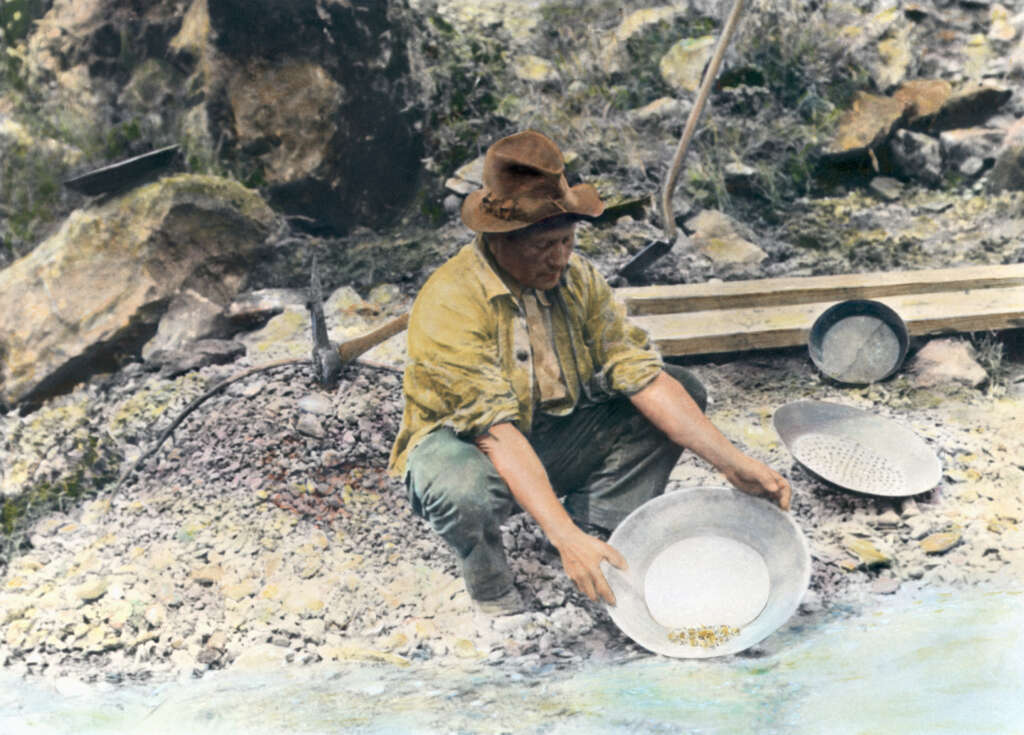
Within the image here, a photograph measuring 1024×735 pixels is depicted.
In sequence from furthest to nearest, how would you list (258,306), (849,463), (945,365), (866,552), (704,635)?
(258,306), (945,365), (849,463), (866,552), (704,635)

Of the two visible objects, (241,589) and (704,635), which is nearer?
(704,635)

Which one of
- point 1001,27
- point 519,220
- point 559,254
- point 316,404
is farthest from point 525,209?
point 1001,27

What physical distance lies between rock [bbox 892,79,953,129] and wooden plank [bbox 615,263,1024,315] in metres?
0.49

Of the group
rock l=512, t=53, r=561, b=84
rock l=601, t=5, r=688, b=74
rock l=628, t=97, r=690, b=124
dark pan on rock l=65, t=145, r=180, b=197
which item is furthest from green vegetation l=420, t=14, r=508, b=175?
dark pan on rock l=65, t=145, r=180, b=197

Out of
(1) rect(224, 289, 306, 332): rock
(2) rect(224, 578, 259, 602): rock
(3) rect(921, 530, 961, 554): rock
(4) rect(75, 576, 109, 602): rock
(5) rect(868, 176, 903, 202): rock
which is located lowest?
(3) rect(921, 530, 961, 554): rock

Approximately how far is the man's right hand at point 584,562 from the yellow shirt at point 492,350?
34cm

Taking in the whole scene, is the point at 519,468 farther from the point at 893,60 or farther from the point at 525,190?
the point at 893,60

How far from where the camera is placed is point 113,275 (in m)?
2.81

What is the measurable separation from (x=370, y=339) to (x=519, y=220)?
2.01 ft

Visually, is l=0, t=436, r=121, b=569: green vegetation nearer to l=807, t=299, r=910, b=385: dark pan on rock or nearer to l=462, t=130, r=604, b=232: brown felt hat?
l=462, t=130, r=604, b=232: brown felt hat

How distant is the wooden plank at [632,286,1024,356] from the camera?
2.71m

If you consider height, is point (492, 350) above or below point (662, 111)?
below

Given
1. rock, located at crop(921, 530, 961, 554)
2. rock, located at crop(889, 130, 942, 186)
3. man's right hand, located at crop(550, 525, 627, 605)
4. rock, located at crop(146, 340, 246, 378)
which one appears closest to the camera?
man's right hand, located at crop(550, 525, 627, 605)

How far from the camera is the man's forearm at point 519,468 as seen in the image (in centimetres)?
234
